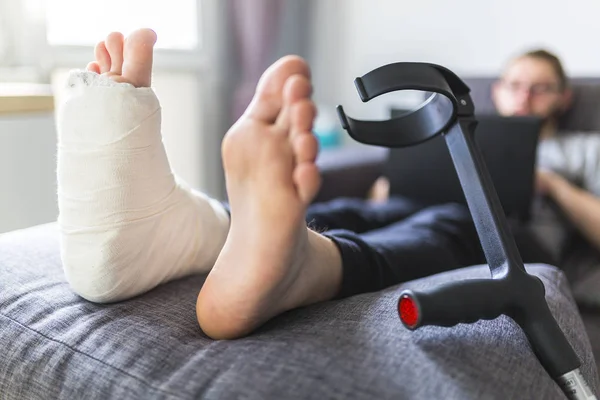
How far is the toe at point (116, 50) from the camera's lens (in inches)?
27.0

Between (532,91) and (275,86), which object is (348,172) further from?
(275,86)

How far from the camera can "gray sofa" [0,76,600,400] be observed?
488 millimetres

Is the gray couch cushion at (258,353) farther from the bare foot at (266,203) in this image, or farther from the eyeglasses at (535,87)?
the eyeglasses at (535,87)

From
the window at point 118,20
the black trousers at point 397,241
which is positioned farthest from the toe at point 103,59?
the window at point 118,20

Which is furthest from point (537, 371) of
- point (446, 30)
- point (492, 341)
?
point (446, 30)

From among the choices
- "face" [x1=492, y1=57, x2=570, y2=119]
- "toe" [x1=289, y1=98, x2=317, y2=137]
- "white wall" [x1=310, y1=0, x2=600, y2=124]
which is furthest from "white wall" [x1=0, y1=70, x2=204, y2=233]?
"white wall" [x1=310, y1=0, x2=600, y2=124]

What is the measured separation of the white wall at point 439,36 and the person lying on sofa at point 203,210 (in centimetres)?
149

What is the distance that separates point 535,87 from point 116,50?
1238 millimetres

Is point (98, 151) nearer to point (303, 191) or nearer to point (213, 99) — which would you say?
point (303, 191)

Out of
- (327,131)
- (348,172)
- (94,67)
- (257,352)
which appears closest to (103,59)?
(94,67)

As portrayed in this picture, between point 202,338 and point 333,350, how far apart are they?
154mm

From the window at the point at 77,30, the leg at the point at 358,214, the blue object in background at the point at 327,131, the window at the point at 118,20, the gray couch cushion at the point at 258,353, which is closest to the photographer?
the gray couch cushion at the point at 258,353

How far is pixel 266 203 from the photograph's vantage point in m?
0.56

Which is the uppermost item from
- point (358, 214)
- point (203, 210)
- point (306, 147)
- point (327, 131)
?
point (306, 147)
